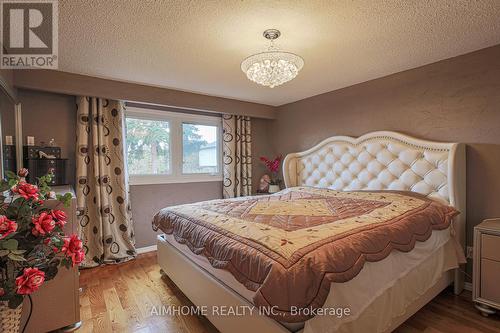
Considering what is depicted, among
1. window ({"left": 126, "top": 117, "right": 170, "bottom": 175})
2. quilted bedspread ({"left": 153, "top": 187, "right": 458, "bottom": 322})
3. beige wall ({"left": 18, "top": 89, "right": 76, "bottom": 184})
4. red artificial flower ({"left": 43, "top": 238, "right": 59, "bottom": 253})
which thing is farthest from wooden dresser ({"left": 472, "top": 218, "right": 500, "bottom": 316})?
beige wall ({"left": 18, "top": 89, "right": 76, "bottom": 184})

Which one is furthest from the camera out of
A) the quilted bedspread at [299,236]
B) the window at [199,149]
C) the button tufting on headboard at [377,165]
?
the window at [199,149]

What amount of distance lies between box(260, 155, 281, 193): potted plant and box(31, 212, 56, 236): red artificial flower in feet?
10.8

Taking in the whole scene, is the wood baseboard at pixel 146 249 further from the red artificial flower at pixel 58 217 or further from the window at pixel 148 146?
the red artificial flower at pixel 58 217

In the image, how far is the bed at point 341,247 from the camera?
1.22 metres

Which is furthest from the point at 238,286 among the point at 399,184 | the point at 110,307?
the point at 399,184

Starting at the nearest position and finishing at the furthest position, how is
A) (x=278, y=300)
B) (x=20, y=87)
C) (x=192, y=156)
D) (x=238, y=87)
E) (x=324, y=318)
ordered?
(x=278, y=300), (x=324, y=318), (x=20, y=87), (x=238, y=87), (x=192, y=156)

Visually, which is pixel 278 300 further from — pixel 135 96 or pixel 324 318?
pixel 135 96

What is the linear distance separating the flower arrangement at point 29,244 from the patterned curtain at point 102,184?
1872 millimetres

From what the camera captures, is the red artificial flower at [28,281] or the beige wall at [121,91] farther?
the beige wall at [121,91]

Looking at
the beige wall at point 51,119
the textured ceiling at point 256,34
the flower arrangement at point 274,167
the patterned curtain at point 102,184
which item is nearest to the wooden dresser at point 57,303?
the patterned curtain at point 102,184

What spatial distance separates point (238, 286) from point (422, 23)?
7.47 ft

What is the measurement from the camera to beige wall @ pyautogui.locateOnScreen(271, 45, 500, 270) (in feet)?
7.43

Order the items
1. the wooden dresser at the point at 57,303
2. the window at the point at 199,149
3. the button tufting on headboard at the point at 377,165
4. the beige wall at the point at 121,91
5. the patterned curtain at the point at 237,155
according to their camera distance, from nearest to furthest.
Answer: the wooden dresser at the point at 57,303
the button tufting on headboard at the point at 377,165
the beige wall at the point at 121,91
the window at the point at 199,149
the patterned curtain at the point at 237,155

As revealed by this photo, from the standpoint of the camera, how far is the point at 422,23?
6.05ft
